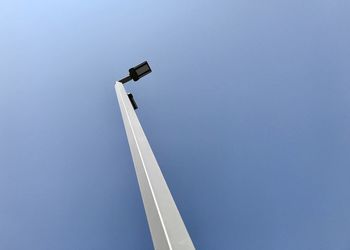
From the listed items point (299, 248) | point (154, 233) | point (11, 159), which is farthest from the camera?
point (299, 248)

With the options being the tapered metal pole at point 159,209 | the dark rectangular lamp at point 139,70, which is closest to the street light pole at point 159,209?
the tapered metal pole at point 159,209

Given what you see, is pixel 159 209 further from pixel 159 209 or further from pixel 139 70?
pixel 139 70

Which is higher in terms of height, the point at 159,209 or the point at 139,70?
the point at 139,70

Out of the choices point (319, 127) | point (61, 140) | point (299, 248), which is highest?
point (61, 140)

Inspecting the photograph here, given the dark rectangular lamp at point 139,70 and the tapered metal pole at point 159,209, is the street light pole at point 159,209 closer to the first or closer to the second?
the tapered metal pole at point 159,209

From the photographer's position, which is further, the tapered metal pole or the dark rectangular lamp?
the dark rectangular lamp

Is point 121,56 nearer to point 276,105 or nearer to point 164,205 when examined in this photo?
point 276,105

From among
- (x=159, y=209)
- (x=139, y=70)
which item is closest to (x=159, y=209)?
(x=159, y=209)

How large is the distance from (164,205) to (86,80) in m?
0.87

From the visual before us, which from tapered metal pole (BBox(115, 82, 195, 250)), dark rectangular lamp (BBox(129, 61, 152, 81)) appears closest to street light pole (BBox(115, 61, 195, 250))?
tapered metal pole (BBox(115, 82, 195, 250))

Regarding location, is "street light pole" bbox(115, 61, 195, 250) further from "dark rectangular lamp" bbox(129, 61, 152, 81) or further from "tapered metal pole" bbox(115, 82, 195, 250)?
"dark rectangular lamp" bbox(129, 61, 152, 81)

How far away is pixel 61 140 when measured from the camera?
1039 millimetres

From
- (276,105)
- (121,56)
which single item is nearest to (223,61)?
(276,105)

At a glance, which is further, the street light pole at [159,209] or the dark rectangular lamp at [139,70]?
the dark rectangular lamp at [139,70]
